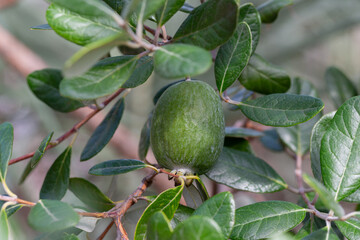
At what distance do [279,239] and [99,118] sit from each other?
4.88 ft

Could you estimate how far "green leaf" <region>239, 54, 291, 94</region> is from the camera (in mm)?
811

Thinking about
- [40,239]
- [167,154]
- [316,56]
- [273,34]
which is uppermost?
[167,154]

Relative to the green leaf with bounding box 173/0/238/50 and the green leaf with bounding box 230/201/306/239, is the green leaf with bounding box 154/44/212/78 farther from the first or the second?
the green leaf with bounding box 230/201/306/239

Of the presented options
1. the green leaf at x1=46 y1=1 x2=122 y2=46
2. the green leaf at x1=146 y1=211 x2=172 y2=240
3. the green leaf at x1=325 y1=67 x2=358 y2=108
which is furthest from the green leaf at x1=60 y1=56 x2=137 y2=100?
the green leaf at x1=325 y1=67 x2=358 y2=108

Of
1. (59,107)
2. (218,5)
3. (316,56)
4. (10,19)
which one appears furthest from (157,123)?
(10,19)

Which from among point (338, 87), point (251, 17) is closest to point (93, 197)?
point (251, 17)

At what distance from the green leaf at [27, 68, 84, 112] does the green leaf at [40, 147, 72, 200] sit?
134 millimetres

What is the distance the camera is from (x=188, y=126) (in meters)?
0.62

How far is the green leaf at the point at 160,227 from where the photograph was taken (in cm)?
45

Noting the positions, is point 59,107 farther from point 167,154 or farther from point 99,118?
point 99,118

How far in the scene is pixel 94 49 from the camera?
1.40 ft

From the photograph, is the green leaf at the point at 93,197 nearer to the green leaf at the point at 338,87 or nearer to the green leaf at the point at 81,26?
the green leaf at the point at 81,26

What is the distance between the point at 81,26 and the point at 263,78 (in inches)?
16.2

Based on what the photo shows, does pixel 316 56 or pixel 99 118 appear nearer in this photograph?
pixel 99 118
